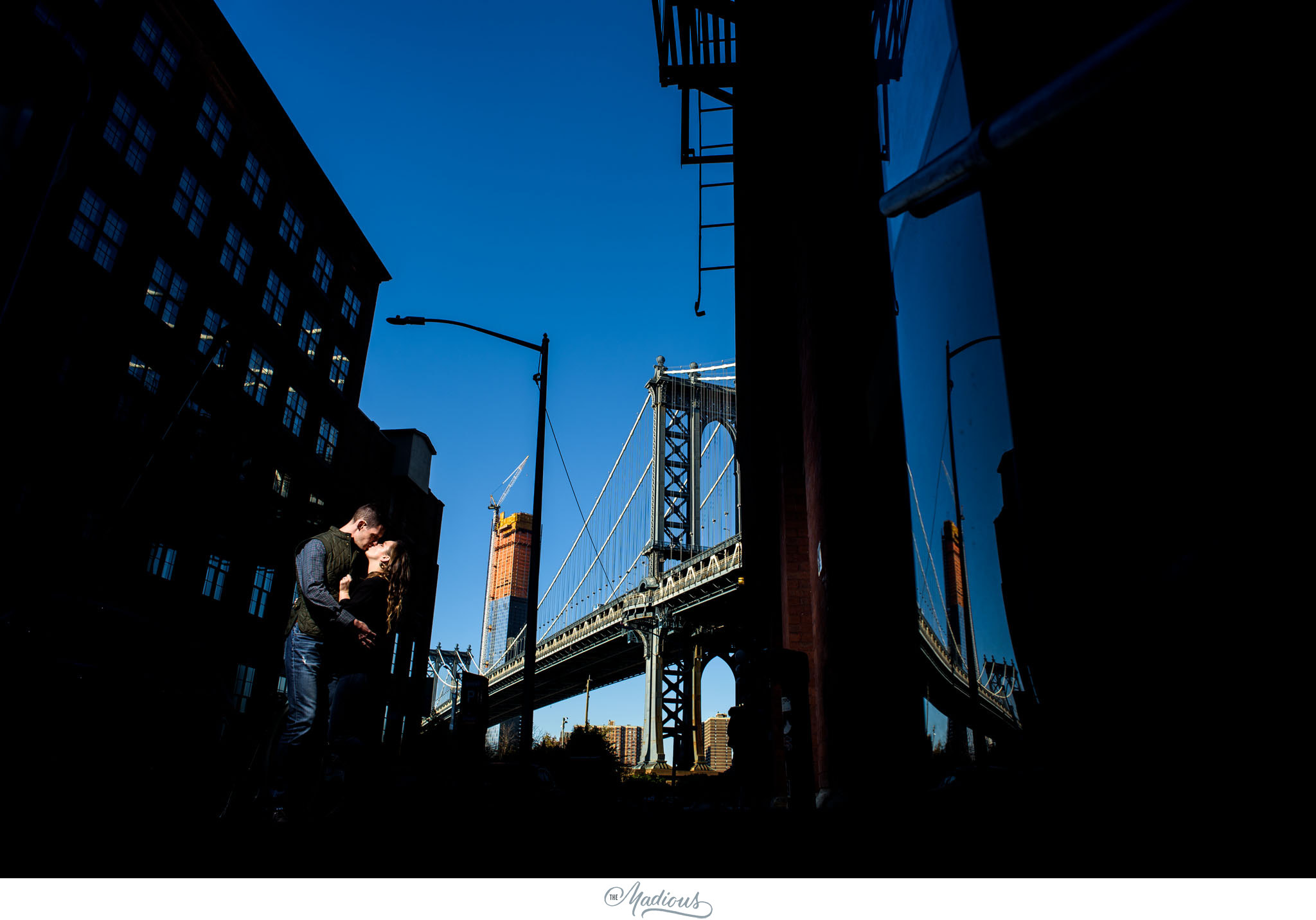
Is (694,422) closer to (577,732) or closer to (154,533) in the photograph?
(577,732)

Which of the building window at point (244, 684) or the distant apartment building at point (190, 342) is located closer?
the distant apartment building at point (190, 342)

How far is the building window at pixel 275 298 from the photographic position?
29266 millimetres

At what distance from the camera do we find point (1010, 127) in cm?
160

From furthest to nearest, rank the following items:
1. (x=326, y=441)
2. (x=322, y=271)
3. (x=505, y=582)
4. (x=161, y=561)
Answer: (x=505, y=582) < (x=322, y=271) < (x=326, y=441) < (x=161, y=561)

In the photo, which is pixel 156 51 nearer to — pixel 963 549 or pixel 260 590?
pixel 260 590

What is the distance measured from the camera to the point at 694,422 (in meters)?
51.5

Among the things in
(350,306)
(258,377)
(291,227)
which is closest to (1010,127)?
(258,377)

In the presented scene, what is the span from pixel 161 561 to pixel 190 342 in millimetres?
6932

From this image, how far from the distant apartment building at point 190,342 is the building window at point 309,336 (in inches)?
4.5

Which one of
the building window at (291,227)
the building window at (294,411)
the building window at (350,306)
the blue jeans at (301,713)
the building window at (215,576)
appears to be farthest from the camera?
the building window at (350,306)

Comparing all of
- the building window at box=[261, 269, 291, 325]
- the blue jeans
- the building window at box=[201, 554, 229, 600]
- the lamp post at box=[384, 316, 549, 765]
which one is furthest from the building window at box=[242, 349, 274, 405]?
the blue jeans

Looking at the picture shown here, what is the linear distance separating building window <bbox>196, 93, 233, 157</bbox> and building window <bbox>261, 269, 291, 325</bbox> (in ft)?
15.1

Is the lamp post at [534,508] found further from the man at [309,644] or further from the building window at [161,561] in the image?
the building window at [161,561]

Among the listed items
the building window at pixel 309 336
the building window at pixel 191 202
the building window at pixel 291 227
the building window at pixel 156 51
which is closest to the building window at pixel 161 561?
the building window at pixel 191 202
